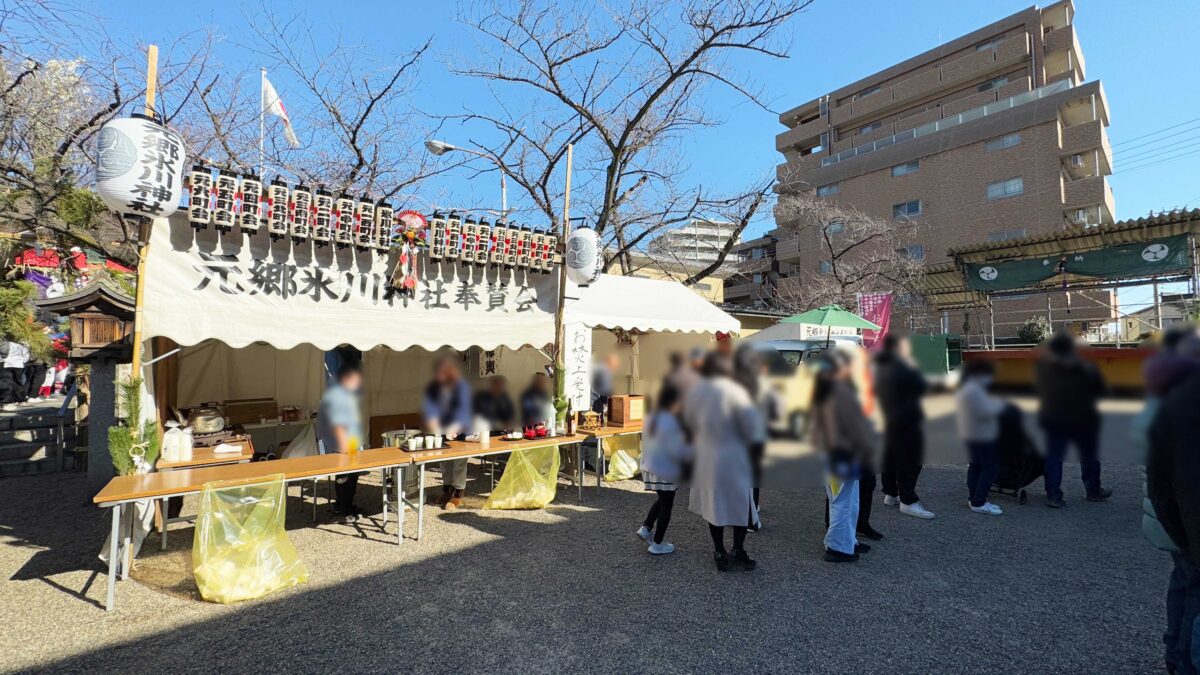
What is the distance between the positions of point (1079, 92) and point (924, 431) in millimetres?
1333

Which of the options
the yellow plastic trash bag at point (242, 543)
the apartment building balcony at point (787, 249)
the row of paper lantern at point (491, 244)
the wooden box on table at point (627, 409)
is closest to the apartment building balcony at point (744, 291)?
the apartment building balcony at point (787, 249)

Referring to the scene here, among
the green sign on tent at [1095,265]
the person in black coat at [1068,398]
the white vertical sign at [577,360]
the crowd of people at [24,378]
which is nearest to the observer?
the person in black coat at [1068,398]

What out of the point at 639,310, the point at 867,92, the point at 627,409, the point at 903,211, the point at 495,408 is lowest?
the point at 627,409

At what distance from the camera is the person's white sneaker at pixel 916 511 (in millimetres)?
6918

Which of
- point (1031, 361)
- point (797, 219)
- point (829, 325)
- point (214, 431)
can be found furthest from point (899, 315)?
point (797, 219)

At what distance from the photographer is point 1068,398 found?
54 cm

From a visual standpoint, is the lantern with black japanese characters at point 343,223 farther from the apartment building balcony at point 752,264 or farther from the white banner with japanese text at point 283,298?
the apartment building balcony at point 752,264

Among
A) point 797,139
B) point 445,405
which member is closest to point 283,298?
point 445,405

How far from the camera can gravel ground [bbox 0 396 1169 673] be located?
12.7ft

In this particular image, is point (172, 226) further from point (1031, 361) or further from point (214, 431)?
point (1031, 361)

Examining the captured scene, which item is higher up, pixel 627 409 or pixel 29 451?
pixel 627 409

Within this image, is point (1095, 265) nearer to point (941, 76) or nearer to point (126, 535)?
point (941, 76)

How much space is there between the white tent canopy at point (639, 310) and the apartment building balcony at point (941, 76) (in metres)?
4.50

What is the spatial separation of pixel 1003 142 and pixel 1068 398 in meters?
1.62
